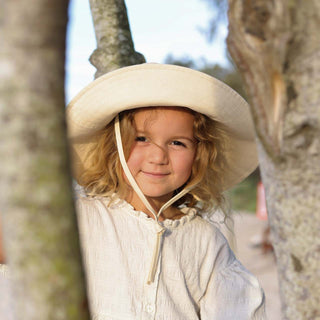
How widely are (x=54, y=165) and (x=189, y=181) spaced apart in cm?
203

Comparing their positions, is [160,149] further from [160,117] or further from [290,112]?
[290,112]

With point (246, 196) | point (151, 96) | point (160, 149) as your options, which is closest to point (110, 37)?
point (151, 96)

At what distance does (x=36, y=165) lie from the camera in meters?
0.68

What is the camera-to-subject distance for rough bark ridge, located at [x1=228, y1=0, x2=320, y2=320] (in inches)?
36.1

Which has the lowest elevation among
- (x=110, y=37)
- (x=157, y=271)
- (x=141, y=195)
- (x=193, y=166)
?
(x=157, y=271)

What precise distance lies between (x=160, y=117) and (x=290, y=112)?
4.52 feet

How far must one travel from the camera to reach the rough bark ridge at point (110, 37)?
249 cm

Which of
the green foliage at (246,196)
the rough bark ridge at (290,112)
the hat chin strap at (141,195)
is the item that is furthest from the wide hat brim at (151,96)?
the green foliage at (246,196)

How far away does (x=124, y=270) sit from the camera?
7.47ft

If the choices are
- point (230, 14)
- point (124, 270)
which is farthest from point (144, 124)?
point (230, 14)

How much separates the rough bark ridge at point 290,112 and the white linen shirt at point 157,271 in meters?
1.31

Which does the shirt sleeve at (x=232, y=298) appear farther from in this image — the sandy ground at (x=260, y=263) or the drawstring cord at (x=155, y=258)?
the sandy ground at (x=260, y=263)

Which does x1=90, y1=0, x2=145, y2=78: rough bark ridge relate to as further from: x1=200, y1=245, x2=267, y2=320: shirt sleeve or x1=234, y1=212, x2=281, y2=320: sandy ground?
x1=234, y1=212, x2=281, y2=320: sandy ground

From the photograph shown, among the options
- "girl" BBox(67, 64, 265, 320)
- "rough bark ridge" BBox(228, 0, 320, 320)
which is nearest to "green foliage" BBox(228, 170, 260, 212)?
"girl" BBox(67, 64, 265, 320)
